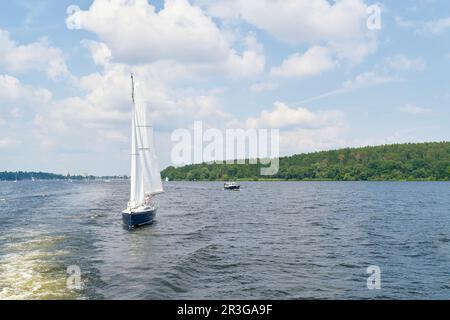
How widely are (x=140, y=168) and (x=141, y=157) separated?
62.6 inches

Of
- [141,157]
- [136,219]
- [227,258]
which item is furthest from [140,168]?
[227,258]

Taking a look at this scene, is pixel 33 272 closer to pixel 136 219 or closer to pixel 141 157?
pixel 136 219

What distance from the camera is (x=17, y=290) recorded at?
26.0 meters

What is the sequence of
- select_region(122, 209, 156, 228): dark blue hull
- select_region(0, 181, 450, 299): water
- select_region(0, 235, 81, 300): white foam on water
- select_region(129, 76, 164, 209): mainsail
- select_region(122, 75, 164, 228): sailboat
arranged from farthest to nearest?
select_region(129, 76, 164, 209): mainsail → select_region(122, 75, 164, 228): sailboat → select_region(122, 209, 156, 228): dark blue hull → select_region(0, 181, 450, 299): water → select_region(0, 235, 81, 300): white foam on water

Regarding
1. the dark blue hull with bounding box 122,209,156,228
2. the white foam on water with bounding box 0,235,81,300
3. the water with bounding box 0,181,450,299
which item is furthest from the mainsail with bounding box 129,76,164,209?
the white foam on water with bounding box 0,235,81,300

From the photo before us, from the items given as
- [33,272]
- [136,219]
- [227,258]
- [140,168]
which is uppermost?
[140,168]

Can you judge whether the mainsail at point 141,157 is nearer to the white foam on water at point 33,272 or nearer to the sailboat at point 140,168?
the sailboat at point 140,168

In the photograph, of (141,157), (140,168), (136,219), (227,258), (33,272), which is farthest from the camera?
(141,157)

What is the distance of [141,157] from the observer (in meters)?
55.4

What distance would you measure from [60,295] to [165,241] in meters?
20.8

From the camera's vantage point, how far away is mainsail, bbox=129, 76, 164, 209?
53688mm

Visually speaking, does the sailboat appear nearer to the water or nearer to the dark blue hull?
the dark blue hull

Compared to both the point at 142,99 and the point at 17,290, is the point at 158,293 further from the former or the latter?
the point at 142,99

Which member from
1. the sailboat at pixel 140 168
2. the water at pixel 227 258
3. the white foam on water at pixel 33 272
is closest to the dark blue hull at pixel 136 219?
the sailboat at pixel 140 168
